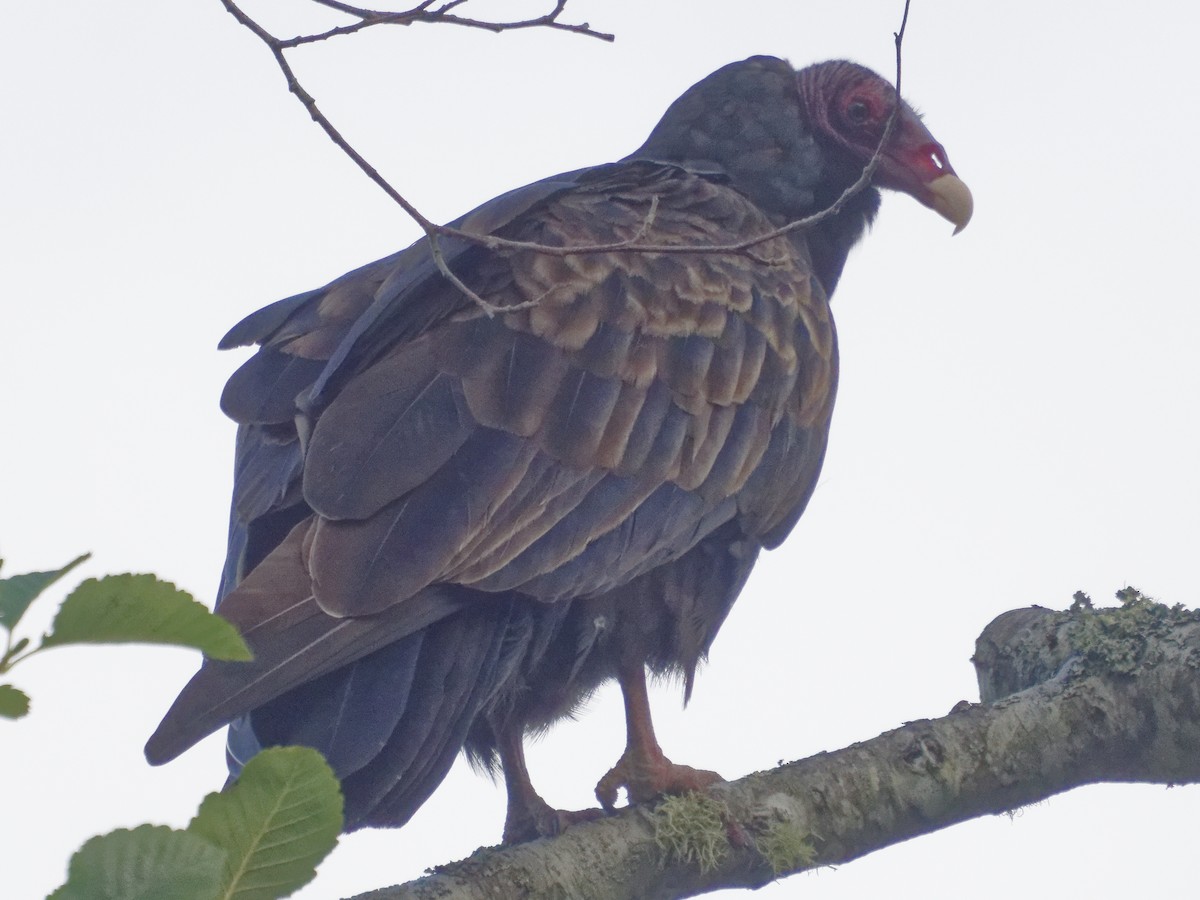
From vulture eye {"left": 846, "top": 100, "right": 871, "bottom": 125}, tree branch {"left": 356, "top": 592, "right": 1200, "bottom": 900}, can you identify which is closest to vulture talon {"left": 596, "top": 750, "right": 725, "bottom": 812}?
Answer: tree branch {"left": 356, "top": 592, "right": 1200, "bottom": 900}

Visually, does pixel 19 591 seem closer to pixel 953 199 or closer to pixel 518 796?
pixel 518 796

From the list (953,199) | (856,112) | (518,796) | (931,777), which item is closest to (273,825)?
(931,777)

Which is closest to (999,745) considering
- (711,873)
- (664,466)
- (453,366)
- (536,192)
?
(711,873)

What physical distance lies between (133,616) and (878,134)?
3928mm

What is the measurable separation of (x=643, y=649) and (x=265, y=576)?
100 cm

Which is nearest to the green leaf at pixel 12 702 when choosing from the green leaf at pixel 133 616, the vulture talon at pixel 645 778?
the green leaf at pixel 133 616

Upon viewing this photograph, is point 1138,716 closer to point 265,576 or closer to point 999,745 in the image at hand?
point 999,745

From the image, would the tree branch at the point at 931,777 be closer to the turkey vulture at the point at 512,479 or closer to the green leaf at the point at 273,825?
the turkey vulture at the point at 512,479

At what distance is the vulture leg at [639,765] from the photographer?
3230 mm

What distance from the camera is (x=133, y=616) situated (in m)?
1.21

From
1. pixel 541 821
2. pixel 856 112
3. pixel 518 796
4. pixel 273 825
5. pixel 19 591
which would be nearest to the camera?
pixel 19 591

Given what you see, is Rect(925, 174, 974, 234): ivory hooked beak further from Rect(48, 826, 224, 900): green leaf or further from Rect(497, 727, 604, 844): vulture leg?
Rect(48, 826, 224, 900): green leaf

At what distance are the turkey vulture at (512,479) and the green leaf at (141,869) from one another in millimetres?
1005

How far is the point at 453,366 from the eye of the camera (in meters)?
3.14
